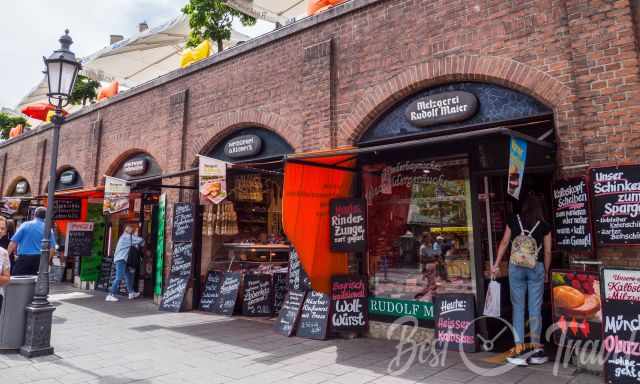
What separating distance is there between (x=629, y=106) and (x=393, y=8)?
147 inches

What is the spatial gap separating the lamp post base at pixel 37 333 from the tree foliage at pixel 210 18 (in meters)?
11.6

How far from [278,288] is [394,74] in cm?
469

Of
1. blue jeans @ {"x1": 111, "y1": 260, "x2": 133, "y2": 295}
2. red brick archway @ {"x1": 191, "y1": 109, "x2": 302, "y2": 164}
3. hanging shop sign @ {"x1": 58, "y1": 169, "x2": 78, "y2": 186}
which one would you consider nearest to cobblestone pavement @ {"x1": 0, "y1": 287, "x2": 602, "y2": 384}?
blue jeans @ {"x1": 111, "y1": 260, "x2": 133, "y2": 295}

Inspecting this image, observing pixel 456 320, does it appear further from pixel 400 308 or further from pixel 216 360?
pixel 216 360

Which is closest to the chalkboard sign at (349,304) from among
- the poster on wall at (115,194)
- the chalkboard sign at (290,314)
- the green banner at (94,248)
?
the chalkboard sign at (290,314)

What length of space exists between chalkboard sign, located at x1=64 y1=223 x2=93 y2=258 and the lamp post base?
670 cm

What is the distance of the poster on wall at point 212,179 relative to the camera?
6.95 meters

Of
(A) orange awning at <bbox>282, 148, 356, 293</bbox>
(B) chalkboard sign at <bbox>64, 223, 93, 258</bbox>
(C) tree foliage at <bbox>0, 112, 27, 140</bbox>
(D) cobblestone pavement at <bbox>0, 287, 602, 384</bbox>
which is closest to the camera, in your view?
(D) cobblestone pavement at <bbox>0, 287, 602, 384</bbox>

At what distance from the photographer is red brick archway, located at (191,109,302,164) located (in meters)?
7.79

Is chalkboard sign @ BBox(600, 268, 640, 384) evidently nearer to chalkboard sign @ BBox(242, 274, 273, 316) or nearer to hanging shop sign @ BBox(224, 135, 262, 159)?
chalkboard sign @ BBox(242, 274, 273, 316)

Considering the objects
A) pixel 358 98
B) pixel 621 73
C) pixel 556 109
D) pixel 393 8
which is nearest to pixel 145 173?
pixel 358 98

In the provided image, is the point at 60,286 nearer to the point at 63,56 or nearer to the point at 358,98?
the point at 63,56

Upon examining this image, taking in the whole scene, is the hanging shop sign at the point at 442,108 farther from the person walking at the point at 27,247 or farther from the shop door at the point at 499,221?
the person walking at the point at 27,247

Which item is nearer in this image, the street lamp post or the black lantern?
the street lamp post
